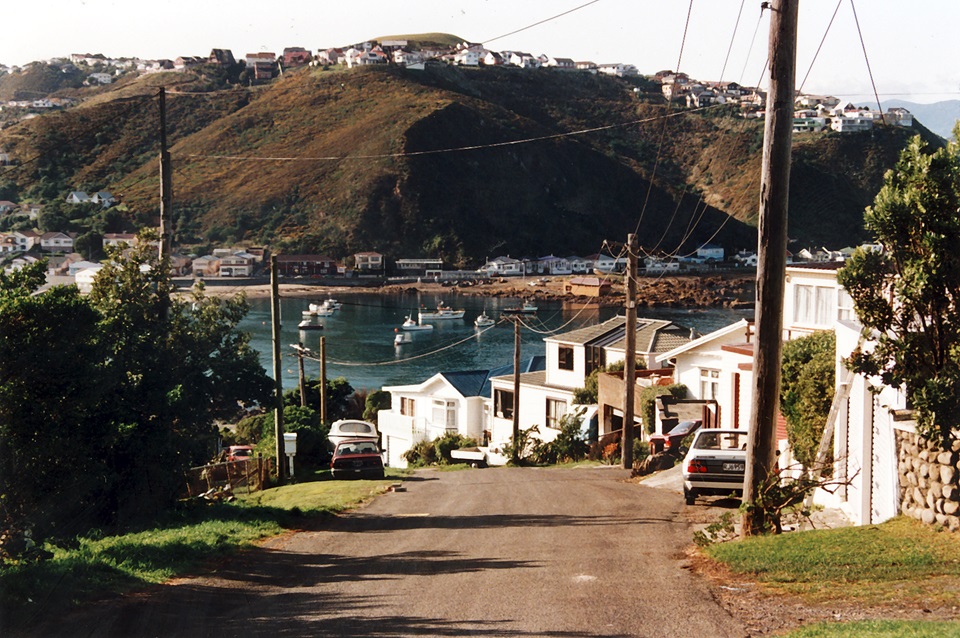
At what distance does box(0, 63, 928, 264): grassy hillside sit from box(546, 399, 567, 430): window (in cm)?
9777

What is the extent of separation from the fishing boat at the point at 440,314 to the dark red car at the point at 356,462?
89004 mm

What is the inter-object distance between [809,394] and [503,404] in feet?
97.6

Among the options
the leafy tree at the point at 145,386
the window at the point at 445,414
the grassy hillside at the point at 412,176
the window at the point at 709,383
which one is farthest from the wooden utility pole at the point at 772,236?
the grassy hillside at the point at 412,176

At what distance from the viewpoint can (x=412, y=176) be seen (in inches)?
6097

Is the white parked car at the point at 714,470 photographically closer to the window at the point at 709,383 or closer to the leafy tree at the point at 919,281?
the leafy tree at the point at 919,281

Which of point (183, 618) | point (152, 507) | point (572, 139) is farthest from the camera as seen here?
point (572, 139)

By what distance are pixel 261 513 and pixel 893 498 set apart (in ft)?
33.5

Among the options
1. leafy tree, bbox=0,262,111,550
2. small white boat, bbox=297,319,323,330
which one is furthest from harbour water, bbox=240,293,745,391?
leafy tree, bbox=0,262,111,550

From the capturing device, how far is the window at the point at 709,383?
35.3 meters

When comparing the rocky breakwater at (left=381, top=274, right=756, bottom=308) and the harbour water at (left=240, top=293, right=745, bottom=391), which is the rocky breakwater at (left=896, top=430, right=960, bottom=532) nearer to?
the harbour water at (left=240, top=293, right=745, bottom=391)

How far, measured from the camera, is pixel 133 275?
A: 24.4 metres

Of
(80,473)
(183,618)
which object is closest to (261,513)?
(80,473)

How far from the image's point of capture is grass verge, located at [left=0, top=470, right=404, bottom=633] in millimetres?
9344

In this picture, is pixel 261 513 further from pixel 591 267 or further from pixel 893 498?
pixel 591 267
